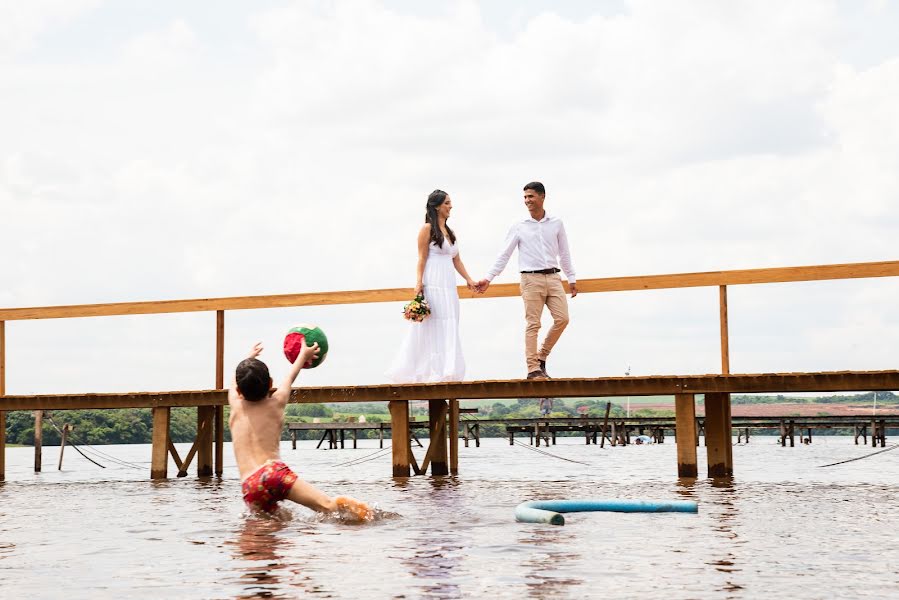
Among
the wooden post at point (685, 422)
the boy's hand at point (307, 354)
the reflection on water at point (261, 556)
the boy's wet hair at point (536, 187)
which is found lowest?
the reflection on water at point (261, 556)

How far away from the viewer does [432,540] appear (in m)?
6.49

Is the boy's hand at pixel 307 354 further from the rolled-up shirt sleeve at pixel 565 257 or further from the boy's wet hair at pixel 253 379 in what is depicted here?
the rolled-up shirt sleeve at pixel 565 257

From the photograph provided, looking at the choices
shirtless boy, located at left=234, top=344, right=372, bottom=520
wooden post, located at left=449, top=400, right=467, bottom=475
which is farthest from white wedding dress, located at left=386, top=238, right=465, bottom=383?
shirtless boy, located at left=234, top=344, right=372, bottom=520

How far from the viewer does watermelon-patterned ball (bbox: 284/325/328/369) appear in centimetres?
857

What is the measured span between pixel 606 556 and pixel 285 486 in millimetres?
2492

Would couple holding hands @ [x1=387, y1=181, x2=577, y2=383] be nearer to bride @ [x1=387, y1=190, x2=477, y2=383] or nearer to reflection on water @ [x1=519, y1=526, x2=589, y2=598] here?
bride @ [x1=387, y1=190, x2=477, y2=383]

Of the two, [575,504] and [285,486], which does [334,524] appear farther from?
[575,504]

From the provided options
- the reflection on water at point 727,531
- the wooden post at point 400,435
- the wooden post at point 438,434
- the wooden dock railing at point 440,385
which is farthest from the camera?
the wooden post at point 438,434

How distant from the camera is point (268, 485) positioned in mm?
7457

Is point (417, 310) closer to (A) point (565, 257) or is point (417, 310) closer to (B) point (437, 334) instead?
(B) point (437, 334)

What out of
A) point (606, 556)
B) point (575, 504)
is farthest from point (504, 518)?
point (606, 556)

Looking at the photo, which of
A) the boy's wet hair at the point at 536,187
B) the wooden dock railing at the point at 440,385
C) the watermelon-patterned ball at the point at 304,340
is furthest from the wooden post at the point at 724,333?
the watermelon-patterned ball at the point at 304,340

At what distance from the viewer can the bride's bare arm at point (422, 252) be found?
41.6 ft

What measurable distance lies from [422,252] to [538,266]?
1.31 m
